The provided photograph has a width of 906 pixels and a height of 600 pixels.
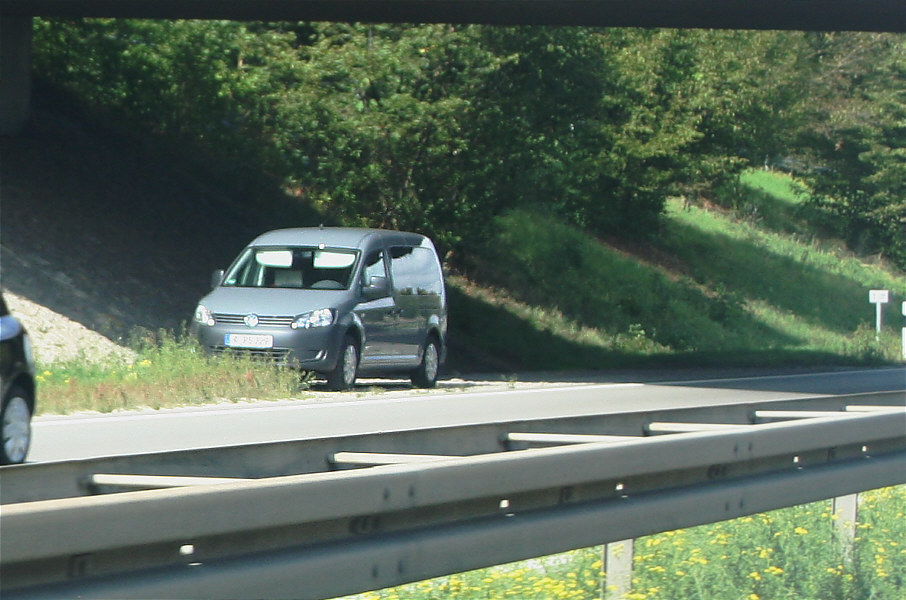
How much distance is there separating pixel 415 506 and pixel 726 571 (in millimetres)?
2641

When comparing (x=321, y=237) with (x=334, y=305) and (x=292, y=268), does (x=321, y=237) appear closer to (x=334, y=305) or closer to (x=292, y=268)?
(x=292, y=268)

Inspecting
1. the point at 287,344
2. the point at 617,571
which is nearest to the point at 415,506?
the point at 617,571

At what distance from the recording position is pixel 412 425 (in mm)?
14305

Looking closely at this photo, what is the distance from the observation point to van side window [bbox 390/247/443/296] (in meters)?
20.4

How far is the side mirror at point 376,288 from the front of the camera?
1920 centimetres

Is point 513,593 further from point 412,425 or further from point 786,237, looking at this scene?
point 786,237

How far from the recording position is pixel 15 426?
897 cm

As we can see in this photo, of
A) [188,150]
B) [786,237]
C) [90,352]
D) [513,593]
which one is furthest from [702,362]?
[786,237]

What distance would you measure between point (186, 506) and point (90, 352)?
16.3m

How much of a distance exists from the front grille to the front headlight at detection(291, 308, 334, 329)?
0.37ft

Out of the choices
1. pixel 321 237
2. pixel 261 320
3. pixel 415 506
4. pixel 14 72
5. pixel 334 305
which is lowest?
pixel 261 320

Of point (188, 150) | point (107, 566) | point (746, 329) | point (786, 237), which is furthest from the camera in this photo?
point (786, 237)

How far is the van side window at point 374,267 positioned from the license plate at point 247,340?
6.13 ft

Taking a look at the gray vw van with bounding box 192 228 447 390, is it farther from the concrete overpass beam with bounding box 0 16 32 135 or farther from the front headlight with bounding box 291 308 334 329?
the concrete overpass beam with bounding box 0 16 32 135
